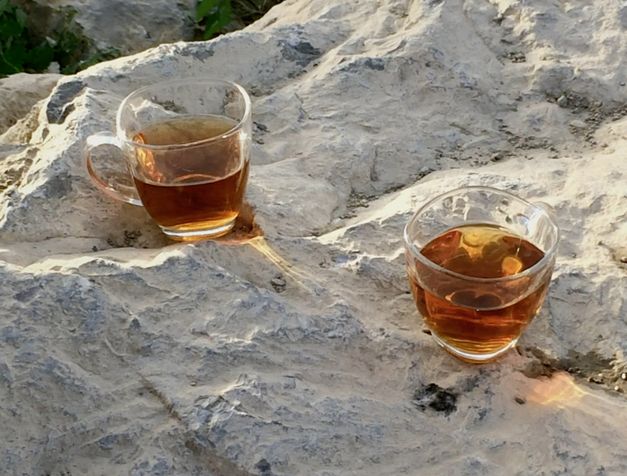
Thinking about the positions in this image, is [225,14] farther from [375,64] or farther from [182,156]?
[182,156]

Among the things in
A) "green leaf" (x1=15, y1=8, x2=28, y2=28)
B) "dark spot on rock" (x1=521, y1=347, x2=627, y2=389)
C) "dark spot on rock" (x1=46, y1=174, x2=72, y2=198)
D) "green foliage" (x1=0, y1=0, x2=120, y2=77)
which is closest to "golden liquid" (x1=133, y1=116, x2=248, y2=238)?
"dark spot on rock" (x1=46, y1=174, x2=72, y2=198)

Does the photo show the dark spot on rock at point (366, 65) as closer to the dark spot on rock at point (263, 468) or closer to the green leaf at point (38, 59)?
the dark spot on rock at point (263, 468)

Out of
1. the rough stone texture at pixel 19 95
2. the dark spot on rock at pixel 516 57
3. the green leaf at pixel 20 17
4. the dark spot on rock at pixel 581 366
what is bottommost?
the green leaf at pixel 20 17

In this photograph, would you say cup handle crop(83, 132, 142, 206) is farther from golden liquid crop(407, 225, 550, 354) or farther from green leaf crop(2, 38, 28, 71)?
green leaf crop(2, 38, 28, 71)

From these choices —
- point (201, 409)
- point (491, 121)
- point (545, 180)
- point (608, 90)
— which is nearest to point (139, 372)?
point (201, 409)

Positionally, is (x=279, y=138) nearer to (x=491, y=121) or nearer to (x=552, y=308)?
(x=491, y=121)

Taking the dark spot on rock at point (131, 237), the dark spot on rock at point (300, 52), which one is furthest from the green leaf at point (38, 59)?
the dark spot on rock at point (131, 237)

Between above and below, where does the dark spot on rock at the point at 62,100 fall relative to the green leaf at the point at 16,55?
above

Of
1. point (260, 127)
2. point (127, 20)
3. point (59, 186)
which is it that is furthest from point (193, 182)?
point (127, 20)
